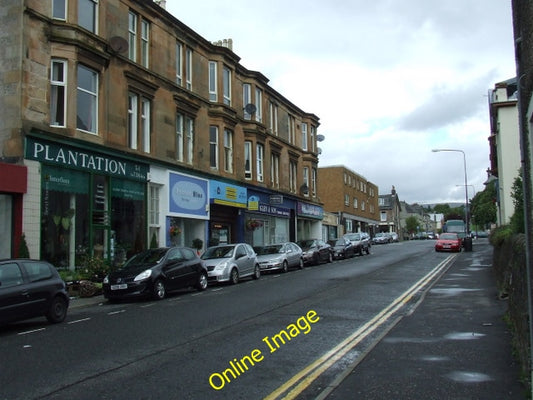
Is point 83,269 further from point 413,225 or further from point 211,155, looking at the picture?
point 413,225

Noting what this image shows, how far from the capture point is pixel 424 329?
31.0 ft

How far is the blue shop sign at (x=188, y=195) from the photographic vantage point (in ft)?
81.7

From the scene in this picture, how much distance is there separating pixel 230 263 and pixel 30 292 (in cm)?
946

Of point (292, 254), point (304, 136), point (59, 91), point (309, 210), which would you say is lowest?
point (292, 254)

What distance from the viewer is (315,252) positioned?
29703 mm

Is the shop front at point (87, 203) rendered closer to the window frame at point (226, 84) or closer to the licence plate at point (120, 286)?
the licence plate at point (120, 286)

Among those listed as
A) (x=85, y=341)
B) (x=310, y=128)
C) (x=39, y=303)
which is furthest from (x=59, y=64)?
(x=310, y=128)

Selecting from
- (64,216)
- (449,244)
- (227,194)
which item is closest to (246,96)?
(227,194)

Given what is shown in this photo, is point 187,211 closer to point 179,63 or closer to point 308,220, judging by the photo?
point 179,63

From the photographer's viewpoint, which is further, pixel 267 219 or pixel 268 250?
pixel 267 219

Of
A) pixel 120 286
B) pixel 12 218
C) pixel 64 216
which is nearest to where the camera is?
pixel 120 286

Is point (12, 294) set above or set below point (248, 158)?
below

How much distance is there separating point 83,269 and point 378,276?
10.6 metres

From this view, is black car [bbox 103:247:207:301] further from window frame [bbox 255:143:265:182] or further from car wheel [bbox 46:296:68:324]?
window frame [bbox 255:143:265:182]
